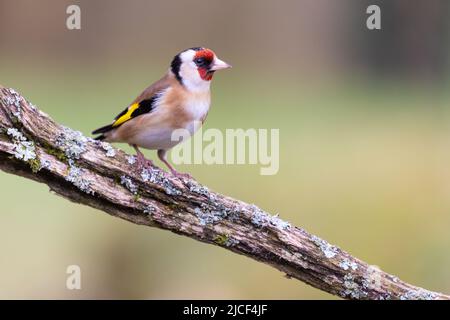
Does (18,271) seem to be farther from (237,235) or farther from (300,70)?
(300,70)

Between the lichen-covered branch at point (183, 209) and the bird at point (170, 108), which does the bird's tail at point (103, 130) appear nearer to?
the bird at point (170, 108)

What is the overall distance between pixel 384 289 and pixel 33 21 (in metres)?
5.83

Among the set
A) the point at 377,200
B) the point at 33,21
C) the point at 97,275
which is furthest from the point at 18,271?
the point at 33,21

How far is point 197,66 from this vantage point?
2359 millimetres

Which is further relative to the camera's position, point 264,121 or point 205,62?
point 264,121

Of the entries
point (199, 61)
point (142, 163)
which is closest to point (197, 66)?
point (199, 61)

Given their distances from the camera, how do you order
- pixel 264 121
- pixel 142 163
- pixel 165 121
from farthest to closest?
pixel 264 121, pixel 165 121, pixel 142 163

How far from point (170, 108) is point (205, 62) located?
18cm

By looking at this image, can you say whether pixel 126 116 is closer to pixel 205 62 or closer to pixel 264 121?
pixel 205 62

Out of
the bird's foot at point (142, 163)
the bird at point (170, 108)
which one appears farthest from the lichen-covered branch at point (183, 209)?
the bird at point (170, 108)

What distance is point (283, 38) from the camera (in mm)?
7535

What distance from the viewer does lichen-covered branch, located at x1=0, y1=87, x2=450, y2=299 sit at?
6.07 ft

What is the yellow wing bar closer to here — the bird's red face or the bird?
the bird

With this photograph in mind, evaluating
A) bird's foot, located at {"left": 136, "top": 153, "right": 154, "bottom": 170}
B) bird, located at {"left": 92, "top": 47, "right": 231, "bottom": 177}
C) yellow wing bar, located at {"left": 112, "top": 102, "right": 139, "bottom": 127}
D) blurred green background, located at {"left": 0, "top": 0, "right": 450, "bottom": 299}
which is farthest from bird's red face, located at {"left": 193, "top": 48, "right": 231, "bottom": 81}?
blurred green background, located at {"left": 0, "top": 0, "right": 450, "bottom": 299}
